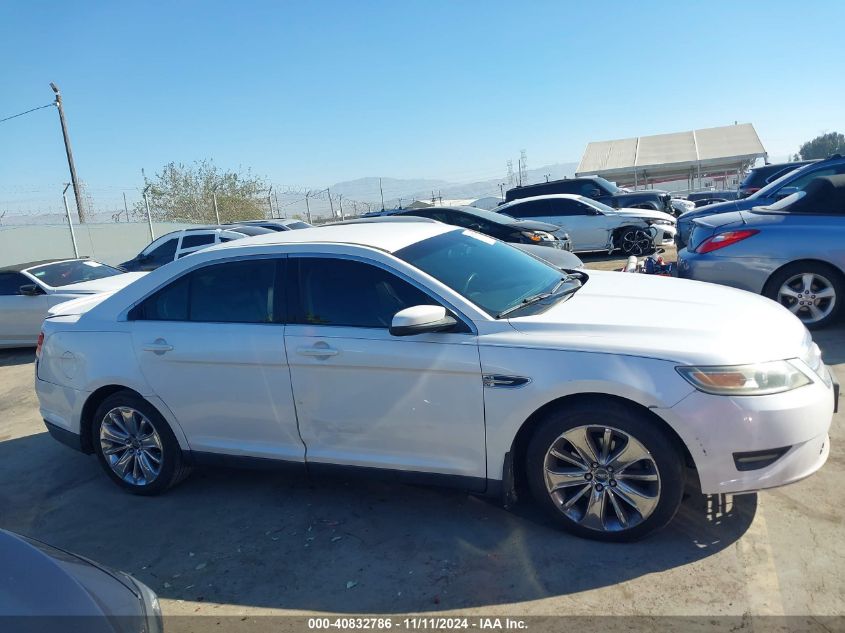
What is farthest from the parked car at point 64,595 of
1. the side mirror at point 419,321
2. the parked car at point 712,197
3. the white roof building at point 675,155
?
the white roof building at point 675,155

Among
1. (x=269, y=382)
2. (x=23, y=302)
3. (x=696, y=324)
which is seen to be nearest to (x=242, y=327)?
(x=269, y=382)

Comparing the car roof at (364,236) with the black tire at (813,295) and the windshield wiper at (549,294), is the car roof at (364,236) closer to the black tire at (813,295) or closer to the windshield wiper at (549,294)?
the windshield wiper at (549,294)

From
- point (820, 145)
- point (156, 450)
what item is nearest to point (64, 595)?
point (156, 450)

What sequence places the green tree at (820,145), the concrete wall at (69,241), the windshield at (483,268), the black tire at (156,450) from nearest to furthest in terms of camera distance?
the windshield at (483,268), the black tire at (156,450), the concrete wall at (69,241), the green tree at (820,145)

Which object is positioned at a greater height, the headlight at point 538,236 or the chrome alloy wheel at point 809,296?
the headlight at point 538,236

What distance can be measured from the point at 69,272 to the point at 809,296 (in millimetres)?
10072

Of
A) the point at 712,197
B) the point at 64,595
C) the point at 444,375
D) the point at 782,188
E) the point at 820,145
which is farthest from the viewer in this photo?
the point at 820,145

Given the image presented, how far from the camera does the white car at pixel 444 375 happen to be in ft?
9.46

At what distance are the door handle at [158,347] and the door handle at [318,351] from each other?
37.9 inches

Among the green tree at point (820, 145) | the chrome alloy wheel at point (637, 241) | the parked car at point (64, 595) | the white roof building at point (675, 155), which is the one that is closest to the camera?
the parked car at point (64, 595)

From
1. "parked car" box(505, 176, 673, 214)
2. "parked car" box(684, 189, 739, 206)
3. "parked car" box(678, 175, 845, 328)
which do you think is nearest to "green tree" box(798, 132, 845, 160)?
"parked car" box(684, 189, 739, 206)

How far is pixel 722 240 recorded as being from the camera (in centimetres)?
643

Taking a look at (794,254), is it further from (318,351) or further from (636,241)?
(636,241)

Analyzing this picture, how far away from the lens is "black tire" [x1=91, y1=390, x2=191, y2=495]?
13.3ft
